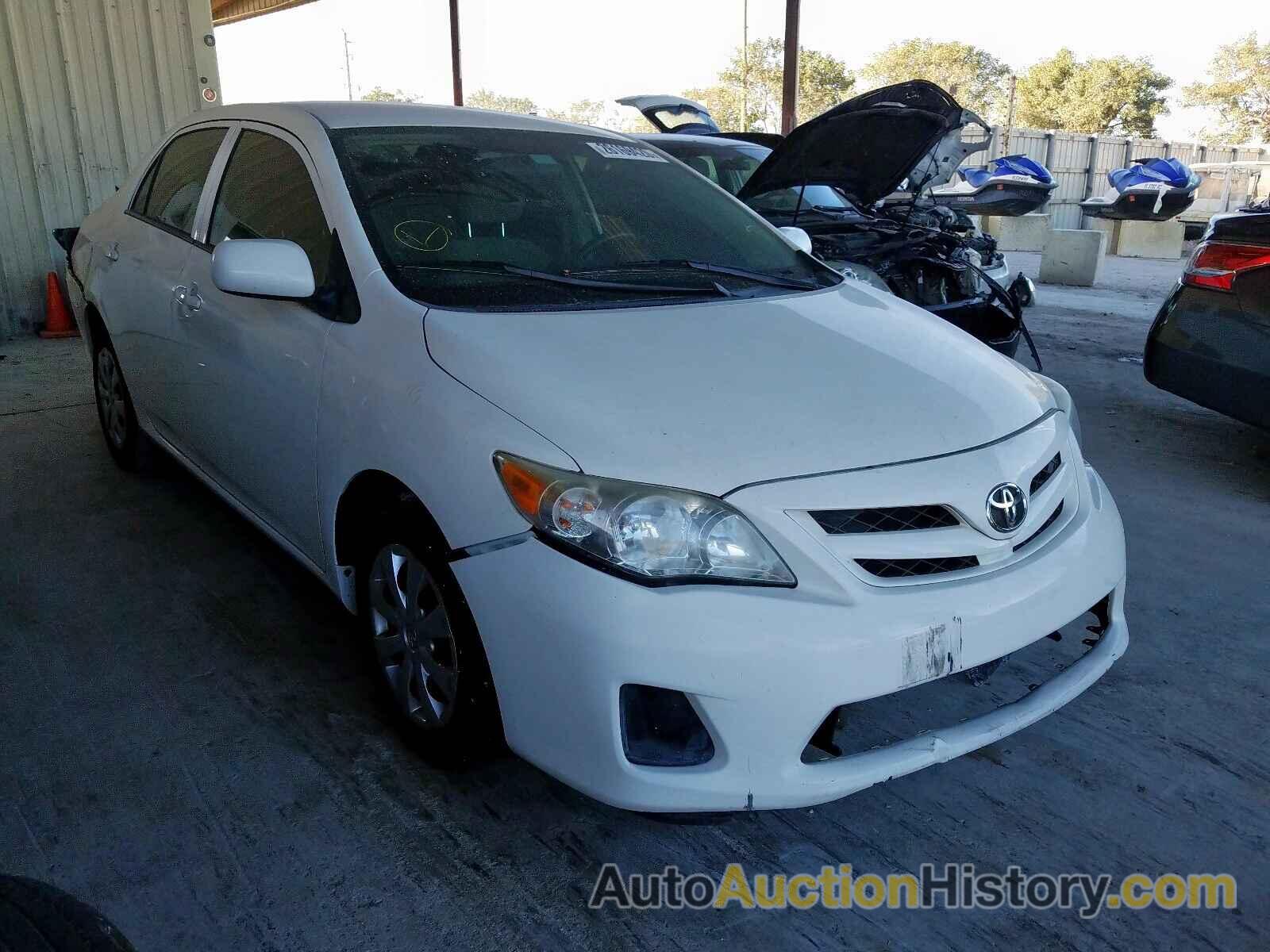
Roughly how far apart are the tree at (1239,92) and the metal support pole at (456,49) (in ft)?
134

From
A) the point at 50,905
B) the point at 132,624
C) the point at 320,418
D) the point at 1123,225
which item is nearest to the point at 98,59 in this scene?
the point at 132,624

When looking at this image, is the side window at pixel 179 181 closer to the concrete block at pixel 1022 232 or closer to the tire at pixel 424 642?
the tire at pixel 424 642

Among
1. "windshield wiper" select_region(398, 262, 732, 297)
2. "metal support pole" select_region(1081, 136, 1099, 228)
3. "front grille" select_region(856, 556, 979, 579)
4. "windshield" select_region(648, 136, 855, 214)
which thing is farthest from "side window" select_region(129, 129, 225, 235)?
"metal support pole" select_region(1081, 136, 1099, 228)

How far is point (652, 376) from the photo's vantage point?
2.04 metres

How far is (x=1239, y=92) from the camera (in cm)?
4462

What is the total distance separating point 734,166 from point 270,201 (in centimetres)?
437

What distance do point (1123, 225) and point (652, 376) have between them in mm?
16297

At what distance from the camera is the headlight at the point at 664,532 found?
177 centimetres

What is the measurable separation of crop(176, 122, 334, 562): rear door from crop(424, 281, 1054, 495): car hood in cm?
53

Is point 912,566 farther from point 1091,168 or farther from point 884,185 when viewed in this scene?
point 1091,168

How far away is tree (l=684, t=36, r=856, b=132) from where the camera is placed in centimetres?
4972

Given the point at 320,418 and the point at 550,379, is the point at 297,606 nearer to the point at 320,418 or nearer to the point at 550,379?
the point at 320,418

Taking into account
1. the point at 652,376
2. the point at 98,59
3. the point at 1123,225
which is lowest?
the point at 1123,225

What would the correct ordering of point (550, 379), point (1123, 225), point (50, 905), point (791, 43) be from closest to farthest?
point (50, 905) → point (550, 379) → point (791, 43) → point (1123, 225)
